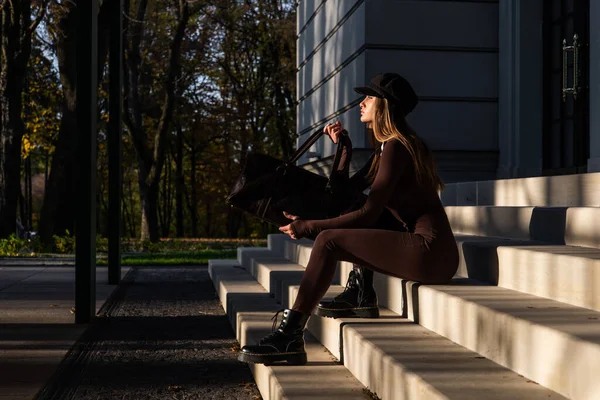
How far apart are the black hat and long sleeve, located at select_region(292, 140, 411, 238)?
228 mm

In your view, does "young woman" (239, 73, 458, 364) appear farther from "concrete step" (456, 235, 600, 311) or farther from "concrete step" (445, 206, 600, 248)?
"concrete step" (445, 206, 600, 248)

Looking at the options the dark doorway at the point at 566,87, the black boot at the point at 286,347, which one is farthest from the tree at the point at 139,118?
the black boot at the point at 286,347

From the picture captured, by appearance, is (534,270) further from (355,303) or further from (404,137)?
(355,303)

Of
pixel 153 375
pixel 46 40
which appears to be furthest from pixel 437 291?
pixel 46 40

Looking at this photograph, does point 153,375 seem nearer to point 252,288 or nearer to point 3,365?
point 3,365

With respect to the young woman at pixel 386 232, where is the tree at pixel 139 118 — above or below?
above

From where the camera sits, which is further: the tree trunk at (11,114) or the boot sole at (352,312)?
the tree trunk at (11,114)

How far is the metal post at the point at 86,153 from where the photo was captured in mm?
7688

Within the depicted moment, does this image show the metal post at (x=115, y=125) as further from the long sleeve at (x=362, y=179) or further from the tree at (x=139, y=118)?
the tree at (x=139, y=118)

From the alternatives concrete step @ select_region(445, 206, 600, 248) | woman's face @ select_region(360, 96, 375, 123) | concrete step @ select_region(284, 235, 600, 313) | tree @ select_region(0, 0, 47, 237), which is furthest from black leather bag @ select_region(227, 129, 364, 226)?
tree @ select_region(0, 0, 47, 237)

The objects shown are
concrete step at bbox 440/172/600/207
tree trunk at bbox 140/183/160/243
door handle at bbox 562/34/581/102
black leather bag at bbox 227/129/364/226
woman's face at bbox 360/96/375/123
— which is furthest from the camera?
tree trunk at bbox 140/183/160/243

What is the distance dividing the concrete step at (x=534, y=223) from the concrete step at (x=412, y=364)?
983mm

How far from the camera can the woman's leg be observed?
4961 mm

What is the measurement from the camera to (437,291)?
4.80 metres
